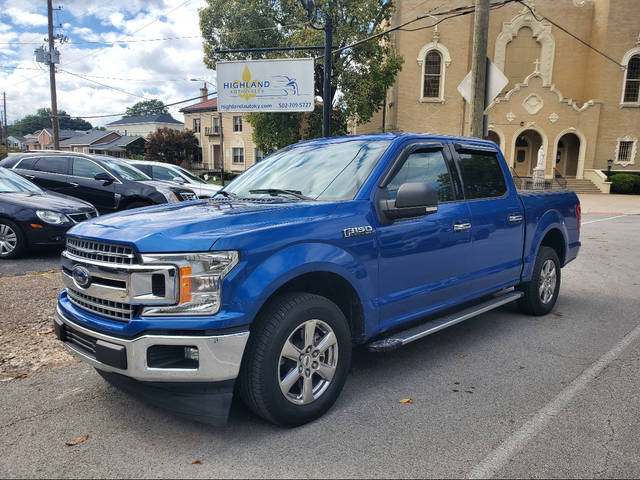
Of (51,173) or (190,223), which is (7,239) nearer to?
(51,173)

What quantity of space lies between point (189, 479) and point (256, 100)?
1851 centimetres

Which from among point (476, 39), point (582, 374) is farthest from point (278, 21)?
point (582, 374)

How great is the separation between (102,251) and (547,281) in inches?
194

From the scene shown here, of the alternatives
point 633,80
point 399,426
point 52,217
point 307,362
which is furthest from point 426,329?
point 633,80

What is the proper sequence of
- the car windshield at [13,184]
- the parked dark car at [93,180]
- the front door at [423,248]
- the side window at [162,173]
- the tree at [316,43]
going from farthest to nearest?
the tree at [316,43] → the side window at [162,173] → the parked dark car at [93,180] → the car windshield at [13,184] → the front door at [423,248]

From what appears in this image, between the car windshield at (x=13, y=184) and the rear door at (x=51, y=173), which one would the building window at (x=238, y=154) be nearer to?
the rear door at (x=51, y=173)

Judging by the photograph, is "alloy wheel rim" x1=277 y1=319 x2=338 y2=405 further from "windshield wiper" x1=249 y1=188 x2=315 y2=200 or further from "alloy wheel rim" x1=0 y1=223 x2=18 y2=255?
"alloy wheel rim" x1=0 y1=223 x2=18 y2=255

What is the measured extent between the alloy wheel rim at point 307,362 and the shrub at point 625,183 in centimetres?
3628

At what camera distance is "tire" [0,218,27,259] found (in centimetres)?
787

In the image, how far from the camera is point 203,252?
107 inches

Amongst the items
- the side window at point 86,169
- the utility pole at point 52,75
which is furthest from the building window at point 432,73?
the side window at point 86,169

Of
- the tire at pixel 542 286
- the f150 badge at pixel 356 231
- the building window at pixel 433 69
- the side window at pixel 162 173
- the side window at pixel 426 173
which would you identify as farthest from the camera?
the building window at pixel 433 69

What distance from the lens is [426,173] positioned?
4219 mm

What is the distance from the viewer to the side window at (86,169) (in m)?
10.5
